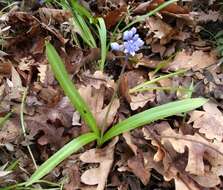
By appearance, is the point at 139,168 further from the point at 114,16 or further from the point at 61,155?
the point at 114,16

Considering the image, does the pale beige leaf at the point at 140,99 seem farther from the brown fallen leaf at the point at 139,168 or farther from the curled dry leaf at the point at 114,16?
the curled dry leaf at the point at 114,16

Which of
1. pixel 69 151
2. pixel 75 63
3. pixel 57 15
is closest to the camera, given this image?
pixel 69 151

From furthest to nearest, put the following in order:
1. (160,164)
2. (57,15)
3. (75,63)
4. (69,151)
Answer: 1. (57,15)
2. (75,63)
3. (160,164)
4. (69,151)

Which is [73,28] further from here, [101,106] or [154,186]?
[154,186]

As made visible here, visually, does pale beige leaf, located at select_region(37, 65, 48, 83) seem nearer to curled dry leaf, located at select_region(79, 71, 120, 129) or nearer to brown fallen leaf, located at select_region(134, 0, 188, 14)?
curled dry leaf, located at select_region(79, 71, 120, 129)

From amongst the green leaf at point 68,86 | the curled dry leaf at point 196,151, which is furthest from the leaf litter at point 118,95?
the green leaf at point 68,86

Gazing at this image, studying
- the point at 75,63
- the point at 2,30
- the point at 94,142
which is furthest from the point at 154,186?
the point at 2,30
